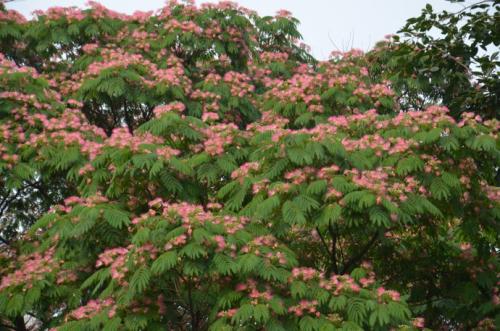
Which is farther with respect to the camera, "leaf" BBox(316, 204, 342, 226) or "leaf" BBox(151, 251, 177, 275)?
"leaf" BBox(316, 204, 342, 226)

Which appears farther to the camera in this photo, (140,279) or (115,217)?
(115,217)

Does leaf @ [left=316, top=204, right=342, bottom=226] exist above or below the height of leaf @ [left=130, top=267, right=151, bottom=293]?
above

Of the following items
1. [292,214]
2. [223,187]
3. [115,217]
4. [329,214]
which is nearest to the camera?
[329,214]

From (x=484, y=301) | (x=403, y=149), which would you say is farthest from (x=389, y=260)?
(x=403, y=149)

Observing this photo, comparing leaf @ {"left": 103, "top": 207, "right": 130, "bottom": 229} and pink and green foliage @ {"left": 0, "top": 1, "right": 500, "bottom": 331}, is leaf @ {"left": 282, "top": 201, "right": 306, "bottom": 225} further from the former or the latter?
leaf @ {"left": 103, "top": 207, "right": 130, "bottom": 229}

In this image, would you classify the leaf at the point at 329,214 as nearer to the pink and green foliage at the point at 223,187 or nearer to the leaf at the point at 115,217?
the pink and green foliage at the point at 223,187

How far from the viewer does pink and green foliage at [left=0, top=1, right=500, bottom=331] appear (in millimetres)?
7059

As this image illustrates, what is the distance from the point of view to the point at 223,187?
8.24m

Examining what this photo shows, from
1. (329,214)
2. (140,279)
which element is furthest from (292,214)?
(140,279)

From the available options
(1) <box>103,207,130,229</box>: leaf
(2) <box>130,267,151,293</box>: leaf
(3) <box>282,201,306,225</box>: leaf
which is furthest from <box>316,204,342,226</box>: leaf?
(1) <box>103,207,130,229</box>: leaf

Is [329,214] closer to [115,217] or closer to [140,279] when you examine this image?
[140,279]

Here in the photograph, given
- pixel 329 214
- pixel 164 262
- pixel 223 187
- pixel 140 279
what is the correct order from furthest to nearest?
pixel 223 187 → pixel 329 214 → pixel 140 279 → pixel 164 262

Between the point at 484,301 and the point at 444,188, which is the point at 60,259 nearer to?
the point at 444,188

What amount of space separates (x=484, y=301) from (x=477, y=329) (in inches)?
45.3
